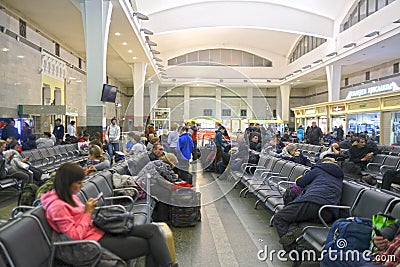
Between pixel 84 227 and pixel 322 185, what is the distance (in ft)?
9.31

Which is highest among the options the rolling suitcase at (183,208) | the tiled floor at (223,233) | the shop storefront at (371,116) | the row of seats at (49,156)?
the shop storefront at (371,116)

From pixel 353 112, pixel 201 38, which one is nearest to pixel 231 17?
pixel 201 38

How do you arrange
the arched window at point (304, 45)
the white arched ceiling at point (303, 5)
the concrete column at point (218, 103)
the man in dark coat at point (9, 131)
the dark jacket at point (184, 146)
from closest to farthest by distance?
the dark jacket at point (184, 146) < the concrete column at point (218, 103) < the man in dark coat at point (9, 131) < the white arched ceiling at point (303, 5) < the arched window at point (304, 45)

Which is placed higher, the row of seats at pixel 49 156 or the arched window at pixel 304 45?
the arched window at pixel 304 45

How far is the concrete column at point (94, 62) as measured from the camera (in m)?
12.6

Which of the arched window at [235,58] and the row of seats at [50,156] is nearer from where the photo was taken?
the row of seats at [50,156]

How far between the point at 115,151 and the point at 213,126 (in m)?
3.92

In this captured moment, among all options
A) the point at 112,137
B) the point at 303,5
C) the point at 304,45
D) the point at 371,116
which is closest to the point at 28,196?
the point at 112,137

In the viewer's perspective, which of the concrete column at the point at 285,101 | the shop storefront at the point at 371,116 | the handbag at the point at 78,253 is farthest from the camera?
the concrete column at the point at 285,101

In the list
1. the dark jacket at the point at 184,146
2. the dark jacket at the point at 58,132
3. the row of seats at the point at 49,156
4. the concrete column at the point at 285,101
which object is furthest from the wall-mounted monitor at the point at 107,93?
the concrete column at the point at 285,101

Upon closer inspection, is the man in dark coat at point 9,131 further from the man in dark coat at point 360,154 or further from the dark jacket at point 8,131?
the man in dark coat at point 360,154

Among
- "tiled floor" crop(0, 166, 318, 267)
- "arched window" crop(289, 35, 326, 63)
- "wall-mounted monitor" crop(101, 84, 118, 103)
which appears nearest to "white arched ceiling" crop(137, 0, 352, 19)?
"arched window" crop(289, 35, 326, 63)

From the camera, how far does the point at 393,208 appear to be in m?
3.66

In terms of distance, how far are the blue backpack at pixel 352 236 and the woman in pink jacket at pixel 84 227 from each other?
140 cm
